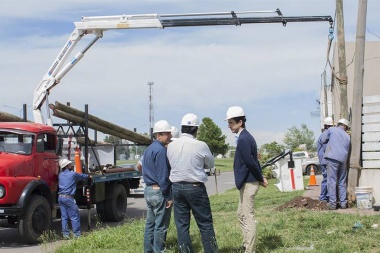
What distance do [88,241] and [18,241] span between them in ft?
9.67

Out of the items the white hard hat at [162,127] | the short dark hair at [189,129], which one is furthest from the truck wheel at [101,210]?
the short dark hair at [189,129]

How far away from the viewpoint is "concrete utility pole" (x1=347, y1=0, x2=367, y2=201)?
43.3ft

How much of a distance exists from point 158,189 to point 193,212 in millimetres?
884

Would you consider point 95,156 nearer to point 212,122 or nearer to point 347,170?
point 347,170

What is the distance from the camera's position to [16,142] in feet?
42.4

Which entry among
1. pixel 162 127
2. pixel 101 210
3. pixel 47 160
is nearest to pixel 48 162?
pixel 47 160

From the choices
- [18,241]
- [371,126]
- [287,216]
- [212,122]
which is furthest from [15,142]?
[212,122]

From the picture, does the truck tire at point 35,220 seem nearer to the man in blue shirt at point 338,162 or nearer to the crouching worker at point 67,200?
the crouching worker at point 67,200

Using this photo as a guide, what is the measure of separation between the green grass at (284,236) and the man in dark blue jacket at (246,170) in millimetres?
543

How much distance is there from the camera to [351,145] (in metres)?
13.4

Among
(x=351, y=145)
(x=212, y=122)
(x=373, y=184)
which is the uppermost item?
(x=212, y=122)

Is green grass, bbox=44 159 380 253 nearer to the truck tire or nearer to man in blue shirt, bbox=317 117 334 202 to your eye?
the truck tire

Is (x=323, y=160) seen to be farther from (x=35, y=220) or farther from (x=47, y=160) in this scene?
(x=35, y=220)

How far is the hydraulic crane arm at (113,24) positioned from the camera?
54.5 ft
